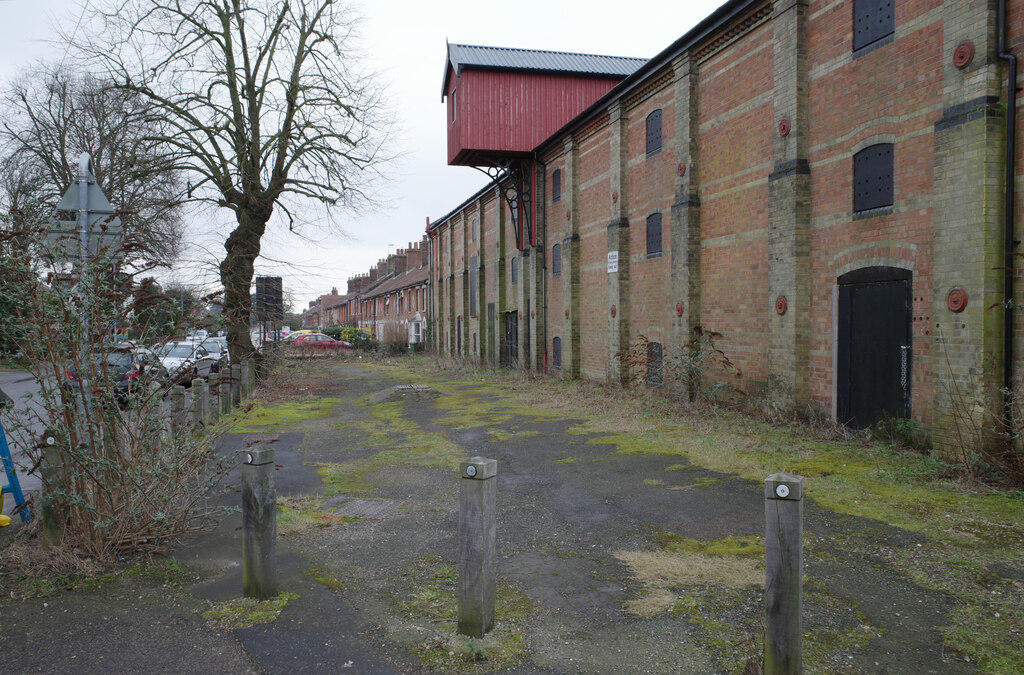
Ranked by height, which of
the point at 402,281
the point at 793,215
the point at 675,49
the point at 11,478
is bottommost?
the point at 11,478

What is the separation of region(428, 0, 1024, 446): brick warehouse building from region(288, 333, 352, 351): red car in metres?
22.7

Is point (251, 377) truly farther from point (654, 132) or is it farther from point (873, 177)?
point (873, 177)

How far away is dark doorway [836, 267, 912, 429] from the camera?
29.5 ft

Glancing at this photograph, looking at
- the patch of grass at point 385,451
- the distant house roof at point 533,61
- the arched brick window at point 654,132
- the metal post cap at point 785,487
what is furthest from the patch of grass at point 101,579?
the distant house roof at point 533,61

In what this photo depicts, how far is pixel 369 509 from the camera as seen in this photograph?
21.2 ft

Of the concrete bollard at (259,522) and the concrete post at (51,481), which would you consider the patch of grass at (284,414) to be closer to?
the concrete post at (51,481)

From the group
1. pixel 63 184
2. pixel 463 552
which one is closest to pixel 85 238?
pixel 463 552

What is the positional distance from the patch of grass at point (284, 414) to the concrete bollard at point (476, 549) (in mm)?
7807

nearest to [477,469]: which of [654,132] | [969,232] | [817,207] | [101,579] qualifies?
[101,579]

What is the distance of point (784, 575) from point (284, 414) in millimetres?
12748

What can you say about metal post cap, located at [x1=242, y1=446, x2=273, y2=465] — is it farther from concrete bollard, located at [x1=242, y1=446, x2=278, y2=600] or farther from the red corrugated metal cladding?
the red corrugated metal cladding

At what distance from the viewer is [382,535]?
18.5ft

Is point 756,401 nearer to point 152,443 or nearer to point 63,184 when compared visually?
point 152,443

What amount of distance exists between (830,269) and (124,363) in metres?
9.79
